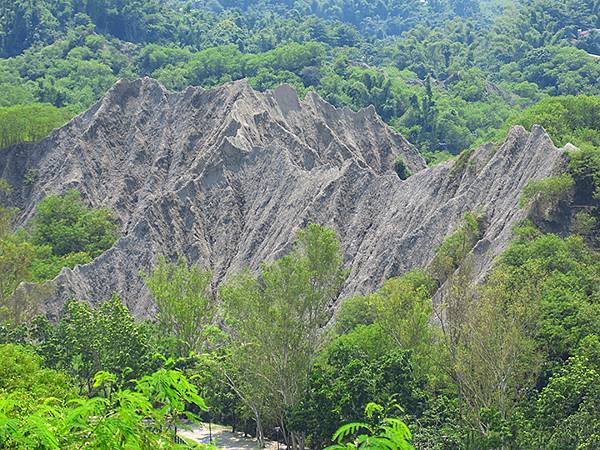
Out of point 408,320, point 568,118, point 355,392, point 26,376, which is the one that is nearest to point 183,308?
point 408,320

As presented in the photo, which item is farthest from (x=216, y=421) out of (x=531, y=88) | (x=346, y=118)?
(x=531, y=88)

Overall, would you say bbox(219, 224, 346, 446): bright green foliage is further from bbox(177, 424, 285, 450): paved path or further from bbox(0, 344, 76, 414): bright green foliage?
bbox(0, 344, 76, 414): bright green foliage

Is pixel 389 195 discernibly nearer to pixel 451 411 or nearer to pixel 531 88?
pixel 451 411

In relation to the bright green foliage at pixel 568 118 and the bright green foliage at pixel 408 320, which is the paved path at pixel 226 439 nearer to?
the bright green foliage at pixel 408 320

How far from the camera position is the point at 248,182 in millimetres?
86812

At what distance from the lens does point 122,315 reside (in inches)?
2395

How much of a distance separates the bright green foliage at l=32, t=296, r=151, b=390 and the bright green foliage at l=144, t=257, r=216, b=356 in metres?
3.38

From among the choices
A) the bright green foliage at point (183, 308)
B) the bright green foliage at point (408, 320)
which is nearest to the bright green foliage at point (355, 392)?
the bright green foliage at point (408, 320)

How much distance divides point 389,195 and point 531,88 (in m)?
95.7

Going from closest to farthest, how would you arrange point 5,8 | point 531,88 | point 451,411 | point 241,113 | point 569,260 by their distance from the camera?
1. point 451,411
2. point 569,260
3. point 241,113
4. point 531,88
5. point 5,8

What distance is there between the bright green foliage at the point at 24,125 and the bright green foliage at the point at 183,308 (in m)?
40.3

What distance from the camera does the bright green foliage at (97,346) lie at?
57.8m

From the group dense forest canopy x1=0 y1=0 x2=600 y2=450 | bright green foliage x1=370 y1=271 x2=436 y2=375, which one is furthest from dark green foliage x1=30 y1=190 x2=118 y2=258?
bright green foliage x1=370 y1=271 x2=436 y2=375

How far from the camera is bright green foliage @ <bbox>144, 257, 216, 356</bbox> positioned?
6456 centimetres
